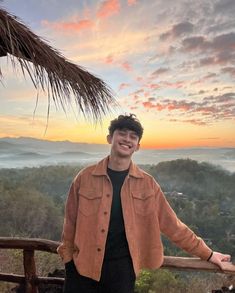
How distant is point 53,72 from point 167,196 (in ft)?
88.5

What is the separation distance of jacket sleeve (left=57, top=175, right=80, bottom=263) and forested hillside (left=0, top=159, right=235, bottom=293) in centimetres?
2114

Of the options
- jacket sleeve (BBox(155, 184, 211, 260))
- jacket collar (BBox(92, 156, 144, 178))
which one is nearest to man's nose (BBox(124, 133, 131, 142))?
jacket collar (BBox(92, 156, 144, 178))

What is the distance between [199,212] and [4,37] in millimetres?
28810

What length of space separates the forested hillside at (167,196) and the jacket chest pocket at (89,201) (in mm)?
21194

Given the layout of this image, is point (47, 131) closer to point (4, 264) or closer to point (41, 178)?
point (4, 264)

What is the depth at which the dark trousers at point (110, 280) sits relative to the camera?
154cm

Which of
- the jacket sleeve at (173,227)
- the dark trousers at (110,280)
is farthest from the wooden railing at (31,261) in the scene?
the dark trousers at (110,280)

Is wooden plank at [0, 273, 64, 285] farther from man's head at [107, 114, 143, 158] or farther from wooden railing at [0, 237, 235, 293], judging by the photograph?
man's head at [107, 114, 143, 158]

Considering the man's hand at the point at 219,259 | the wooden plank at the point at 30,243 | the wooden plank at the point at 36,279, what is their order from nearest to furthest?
the man's hand at the point at 219,259 → the wooden plank at the point at 30,243 → the wooden plank at the point at 36,279

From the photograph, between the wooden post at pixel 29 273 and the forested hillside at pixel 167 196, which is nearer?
the wooden post at pixel 29 273

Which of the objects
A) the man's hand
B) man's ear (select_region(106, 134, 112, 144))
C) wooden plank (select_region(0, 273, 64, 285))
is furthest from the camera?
wooden plank (select_region(0, 273, 64, 285))

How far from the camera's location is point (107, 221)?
1531 millimetres

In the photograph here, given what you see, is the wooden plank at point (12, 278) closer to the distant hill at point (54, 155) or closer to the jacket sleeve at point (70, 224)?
the jacket sleeve at point (70, 224)

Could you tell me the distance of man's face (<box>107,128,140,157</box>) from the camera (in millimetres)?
1534
